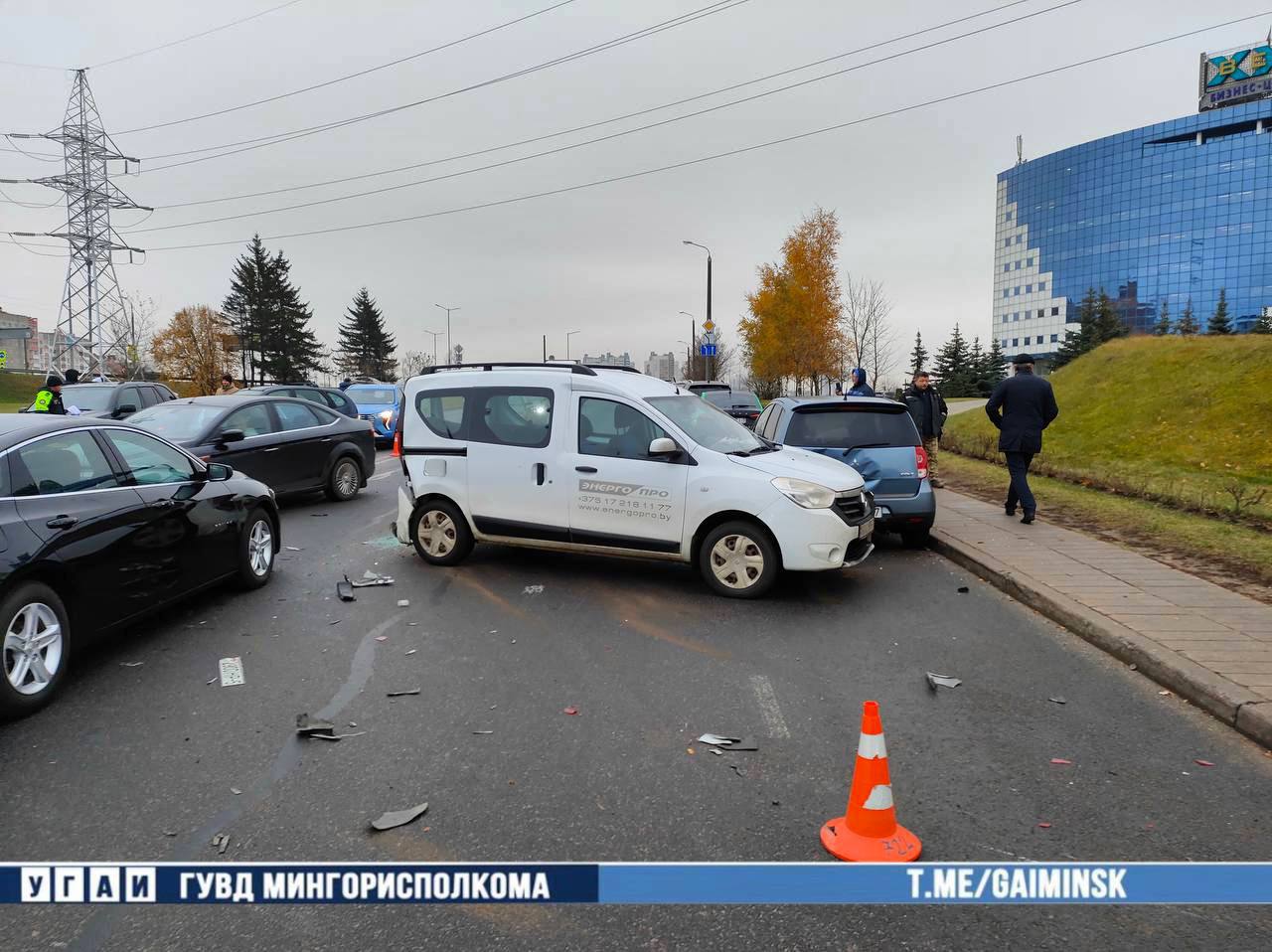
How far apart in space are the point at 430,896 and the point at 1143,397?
21926 mm

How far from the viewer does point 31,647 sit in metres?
4.35

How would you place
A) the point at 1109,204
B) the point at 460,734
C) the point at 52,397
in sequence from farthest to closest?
the point at 1109,204, the point at 52,397, the point at 460,734

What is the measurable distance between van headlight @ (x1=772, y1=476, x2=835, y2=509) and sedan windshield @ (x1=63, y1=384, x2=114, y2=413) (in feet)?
46.6

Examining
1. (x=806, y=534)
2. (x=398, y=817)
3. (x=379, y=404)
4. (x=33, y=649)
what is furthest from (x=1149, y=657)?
(x=379, y=404)

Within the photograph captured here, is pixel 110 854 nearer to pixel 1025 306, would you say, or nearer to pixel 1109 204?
pixel 1109 204

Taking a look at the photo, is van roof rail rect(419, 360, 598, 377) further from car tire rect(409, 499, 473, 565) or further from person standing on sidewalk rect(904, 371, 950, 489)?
person standing on sidewalk rect(904, 371, 950, 489)

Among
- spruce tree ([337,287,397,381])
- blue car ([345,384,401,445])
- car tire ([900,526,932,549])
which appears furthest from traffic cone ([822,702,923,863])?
spruce tree ([337,287,397,381])

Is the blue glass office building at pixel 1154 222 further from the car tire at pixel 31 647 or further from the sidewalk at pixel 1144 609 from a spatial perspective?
the car tire at pixel 31 647

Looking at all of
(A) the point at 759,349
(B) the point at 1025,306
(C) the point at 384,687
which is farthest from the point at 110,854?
(B) the point at 1025,306

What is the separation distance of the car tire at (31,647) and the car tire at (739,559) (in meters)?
4.52

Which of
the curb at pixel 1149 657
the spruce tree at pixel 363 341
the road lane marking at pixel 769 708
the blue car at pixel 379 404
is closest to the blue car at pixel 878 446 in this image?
the curb at pixel 1149 657

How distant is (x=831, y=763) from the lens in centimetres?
382

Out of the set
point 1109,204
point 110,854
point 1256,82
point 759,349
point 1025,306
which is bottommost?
point 110,854

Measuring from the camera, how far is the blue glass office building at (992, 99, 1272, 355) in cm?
8844
